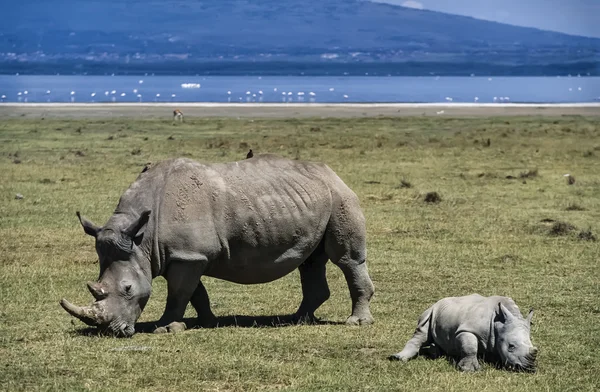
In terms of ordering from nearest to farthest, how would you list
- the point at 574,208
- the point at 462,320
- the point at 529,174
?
the point at 462,320 < the point at 574,208 < the point at 529,174

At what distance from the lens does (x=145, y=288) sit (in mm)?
11758

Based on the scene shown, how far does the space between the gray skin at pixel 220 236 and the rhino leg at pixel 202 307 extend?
0.01 meters

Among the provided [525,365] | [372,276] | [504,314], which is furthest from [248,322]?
[525,365]

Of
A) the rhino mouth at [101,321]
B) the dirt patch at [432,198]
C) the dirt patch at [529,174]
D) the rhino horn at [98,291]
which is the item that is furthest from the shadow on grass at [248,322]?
the dirt patch at [529,174]

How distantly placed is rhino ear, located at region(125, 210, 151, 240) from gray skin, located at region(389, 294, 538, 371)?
266cm

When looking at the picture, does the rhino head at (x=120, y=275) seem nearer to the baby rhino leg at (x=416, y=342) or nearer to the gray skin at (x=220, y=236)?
the gray skin at (x=220, y=236)

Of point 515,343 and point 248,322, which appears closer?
point 515,343

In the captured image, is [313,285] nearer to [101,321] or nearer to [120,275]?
[120,275]

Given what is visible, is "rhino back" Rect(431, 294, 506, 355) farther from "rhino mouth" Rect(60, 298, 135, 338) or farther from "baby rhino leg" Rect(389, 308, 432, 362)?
"rhino mouth" Rect(60, 298, 135, 338)

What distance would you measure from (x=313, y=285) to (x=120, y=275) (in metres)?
2.30

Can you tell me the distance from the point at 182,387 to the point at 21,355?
1862 mm

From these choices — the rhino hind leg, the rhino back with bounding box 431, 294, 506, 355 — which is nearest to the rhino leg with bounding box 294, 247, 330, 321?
the rhino hind leg

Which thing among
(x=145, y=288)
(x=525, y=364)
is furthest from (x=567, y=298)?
(x=145, y=288)

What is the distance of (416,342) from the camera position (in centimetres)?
1086
